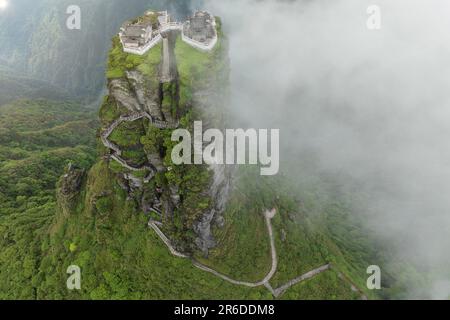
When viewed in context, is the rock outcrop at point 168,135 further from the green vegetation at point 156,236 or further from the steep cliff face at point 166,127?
the green vegetation at point 156,236

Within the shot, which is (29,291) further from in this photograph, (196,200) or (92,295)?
(196,200)

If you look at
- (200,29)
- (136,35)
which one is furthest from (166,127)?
(200,29)

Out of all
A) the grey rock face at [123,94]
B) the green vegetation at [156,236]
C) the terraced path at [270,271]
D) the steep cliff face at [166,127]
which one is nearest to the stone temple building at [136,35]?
the steep cliff face at [166,127]

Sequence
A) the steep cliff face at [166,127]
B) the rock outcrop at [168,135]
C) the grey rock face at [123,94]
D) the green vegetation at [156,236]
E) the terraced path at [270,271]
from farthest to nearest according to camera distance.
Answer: the terraced path at [270,271], the green vegetation at [156,236], the grey rock face at [123,94], the rock outcrop at [168,135], the steep cliff face at [166,127]

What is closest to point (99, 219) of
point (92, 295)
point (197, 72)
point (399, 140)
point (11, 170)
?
point (92, 295)

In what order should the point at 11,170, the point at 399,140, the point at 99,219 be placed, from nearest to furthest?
the point at 99,219 < the point at 11,170 < the point at 399,140
